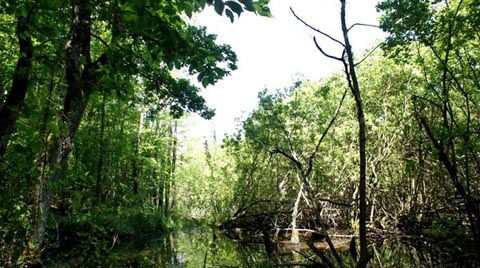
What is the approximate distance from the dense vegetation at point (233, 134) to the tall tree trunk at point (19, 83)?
25 millimetres

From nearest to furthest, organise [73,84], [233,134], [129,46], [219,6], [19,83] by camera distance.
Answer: [219,6] < [129,46] < [73,84] < [19,83] < [233,134]

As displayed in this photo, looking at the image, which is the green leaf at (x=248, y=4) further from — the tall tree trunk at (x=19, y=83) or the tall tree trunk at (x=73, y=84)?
the tall tree trunk at (x=19, y=83)

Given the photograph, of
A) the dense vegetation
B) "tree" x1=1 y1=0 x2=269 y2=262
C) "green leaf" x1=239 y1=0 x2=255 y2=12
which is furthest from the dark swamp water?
"green leaf" x1=239 y1=0 x2=255 y2=12

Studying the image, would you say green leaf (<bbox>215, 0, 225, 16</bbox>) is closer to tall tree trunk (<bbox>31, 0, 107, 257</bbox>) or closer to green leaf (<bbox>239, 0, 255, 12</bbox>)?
green leaf (<bbox>239, 0, 255, 12</bbox>)

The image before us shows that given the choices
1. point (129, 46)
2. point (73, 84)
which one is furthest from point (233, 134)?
point (129, 46)

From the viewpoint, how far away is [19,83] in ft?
14.7

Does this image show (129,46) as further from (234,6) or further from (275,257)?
(275,257)

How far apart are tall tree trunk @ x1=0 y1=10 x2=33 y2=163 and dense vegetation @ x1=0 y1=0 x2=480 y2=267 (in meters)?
0.02

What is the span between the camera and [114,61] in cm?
324

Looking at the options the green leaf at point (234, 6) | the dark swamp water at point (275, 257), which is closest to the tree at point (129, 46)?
the green leaf at point (234, 6)

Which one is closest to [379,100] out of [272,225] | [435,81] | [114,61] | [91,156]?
[435,81]

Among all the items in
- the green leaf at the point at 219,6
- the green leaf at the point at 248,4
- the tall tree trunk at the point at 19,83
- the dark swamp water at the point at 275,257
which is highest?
the tall tree trunk at the point at 19,83

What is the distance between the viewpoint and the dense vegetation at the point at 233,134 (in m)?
2.81

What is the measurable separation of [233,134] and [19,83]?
18.9 metres
